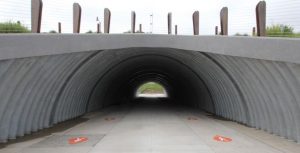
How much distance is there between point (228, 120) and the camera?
17.0 m

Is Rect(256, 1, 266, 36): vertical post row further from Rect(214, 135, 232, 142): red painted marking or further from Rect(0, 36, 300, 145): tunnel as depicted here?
Rect(214, 135, 232, 142): red painted marking

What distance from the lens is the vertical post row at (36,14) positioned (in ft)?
38.2

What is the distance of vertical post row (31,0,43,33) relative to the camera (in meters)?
11.6

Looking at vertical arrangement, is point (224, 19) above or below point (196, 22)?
below

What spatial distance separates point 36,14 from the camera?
38.4 feet

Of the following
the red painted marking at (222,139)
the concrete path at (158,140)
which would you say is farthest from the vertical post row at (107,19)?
the red painted marking at (222,139)

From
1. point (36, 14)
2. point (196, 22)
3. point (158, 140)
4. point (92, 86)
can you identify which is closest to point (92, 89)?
point (92, 86)

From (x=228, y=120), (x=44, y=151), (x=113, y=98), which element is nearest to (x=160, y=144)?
(x=44, y=151)

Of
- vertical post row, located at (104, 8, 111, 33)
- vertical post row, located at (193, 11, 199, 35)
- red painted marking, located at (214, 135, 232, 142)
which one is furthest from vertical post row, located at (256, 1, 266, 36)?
vertical post row, located at (104, 8, 111, 33)

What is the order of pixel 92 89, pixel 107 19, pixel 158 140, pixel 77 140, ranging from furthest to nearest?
pixel 92 89 → pixel 107 19 → pixel 77 140 → pixel 158 140

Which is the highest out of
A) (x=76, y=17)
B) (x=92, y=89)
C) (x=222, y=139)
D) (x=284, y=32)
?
(x=76, y=17)

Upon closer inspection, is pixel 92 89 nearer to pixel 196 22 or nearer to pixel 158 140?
pixel 196 22

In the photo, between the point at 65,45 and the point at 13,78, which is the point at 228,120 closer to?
the point at 65,45

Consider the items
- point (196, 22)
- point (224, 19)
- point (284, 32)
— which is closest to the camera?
point (224, 19)
